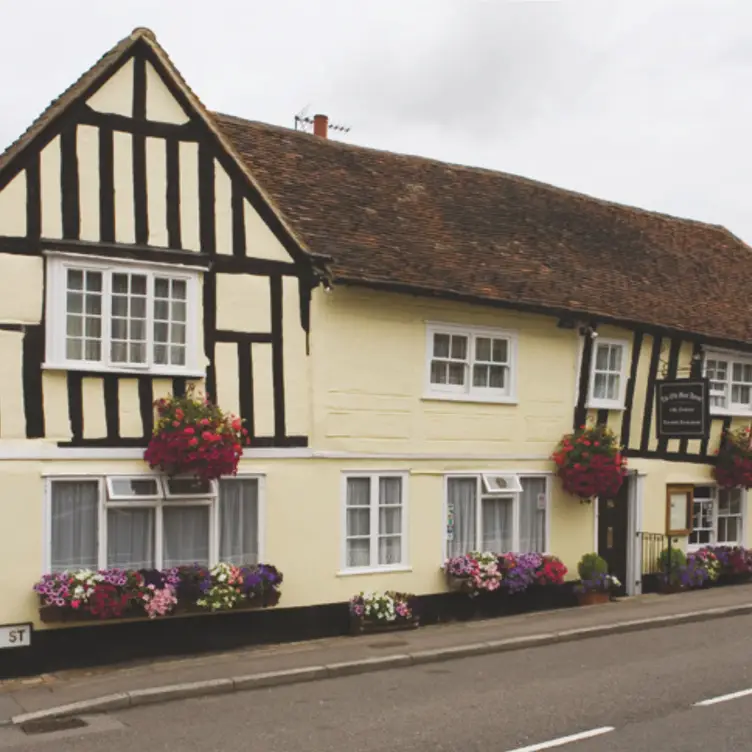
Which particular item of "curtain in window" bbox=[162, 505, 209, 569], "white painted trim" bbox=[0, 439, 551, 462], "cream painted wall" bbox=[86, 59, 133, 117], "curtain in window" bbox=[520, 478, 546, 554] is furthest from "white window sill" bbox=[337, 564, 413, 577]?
"cream painted wall" bbox=[86, 59, 133, 117]

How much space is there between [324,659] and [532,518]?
5349mm

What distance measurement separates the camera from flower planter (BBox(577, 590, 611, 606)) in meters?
17.0

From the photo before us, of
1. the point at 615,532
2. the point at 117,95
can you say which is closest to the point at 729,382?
the point at 615,532

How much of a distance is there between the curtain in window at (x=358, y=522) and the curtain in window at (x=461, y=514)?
1.46 metres

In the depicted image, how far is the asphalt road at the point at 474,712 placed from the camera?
8.85 meters

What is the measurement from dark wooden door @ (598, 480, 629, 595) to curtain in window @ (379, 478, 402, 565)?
422 cm

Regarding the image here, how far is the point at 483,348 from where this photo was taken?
16.2 metres

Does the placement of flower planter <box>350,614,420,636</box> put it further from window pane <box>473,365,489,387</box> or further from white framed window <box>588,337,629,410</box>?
white framed window <box>588,337,629,410</box>

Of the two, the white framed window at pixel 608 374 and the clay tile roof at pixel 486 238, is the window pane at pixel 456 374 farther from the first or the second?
the white framed window at pixel 608 374

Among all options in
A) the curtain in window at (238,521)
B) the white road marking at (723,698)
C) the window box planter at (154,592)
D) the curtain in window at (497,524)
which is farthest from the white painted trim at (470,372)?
the white road marking at (723,698)

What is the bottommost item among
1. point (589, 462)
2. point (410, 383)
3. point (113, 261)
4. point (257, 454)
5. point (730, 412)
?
point (589, 462)

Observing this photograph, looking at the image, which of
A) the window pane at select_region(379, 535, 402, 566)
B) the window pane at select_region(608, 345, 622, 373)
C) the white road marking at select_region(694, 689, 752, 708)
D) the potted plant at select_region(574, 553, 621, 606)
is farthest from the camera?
the window pane at select_region(608, 345, 622, 373)

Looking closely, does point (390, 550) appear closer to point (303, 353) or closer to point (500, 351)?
point (303, 353)

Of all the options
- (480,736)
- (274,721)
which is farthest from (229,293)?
(480,736)
